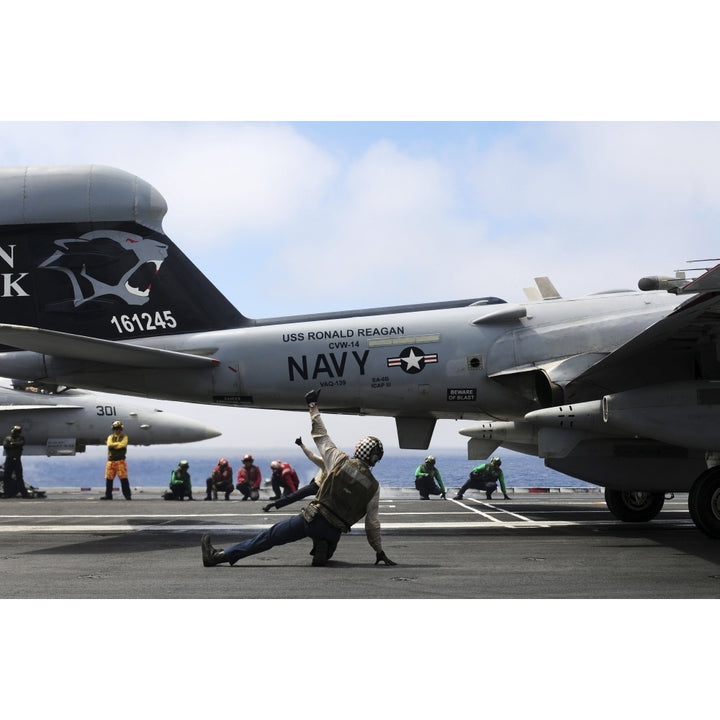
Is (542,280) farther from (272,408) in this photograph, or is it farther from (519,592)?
(519,592)

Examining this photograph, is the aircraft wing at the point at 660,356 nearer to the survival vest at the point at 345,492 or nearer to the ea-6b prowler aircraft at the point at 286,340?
the ea-6b prowler aircraft at the point at 286,340

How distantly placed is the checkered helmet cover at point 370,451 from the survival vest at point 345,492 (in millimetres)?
105

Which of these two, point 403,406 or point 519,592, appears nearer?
point 519,592

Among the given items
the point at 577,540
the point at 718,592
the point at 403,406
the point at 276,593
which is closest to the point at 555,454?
the point at 577,540

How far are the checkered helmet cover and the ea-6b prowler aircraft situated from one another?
17.1ft

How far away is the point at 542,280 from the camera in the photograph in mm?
16297

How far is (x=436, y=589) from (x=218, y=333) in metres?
7.91

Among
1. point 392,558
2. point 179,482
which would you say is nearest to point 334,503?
point 392,558

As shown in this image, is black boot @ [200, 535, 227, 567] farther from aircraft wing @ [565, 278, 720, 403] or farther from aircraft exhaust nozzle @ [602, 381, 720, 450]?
aircraft wing @ [565, 278, 720, 403]

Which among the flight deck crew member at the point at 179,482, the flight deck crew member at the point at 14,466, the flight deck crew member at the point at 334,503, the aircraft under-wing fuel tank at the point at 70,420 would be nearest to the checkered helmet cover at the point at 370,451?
the flight deck crew member at the point at 334,503

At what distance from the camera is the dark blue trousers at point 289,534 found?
935 cm

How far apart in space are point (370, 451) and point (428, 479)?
15484 millimetres

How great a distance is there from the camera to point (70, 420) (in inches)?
1193

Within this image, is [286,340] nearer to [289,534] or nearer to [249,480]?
[289,534]
